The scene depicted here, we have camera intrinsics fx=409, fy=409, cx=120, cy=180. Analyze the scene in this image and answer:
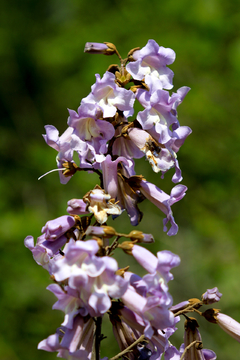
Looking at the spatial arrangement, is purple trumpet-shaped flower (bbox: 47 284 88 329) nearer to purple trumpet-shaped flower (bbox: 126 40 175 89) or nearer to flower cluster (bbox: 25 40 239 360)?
flower cluster (bbox: 25 40 239 360)

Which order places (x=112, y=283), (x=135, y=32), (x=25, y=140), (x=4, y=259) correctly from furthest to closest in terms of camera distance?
(x=25, y=140), (x=135, y=32), (x=4, y=259), (x=112, y=283)

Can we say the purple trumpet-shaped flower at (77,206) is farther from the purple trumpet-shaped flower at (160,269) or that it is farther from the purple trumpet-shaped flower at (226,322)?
the purple trumpet-shaped flower at (226,322)

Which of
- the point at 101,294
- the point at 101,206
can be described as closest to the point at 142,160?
the point at 101,206

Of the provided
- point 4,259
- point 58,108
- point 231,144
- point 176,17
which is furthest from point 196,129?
point 4,259

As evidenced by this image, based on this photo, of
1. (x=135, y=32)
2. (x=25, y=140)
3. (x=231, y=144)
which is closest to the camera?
(x=231, y=144)

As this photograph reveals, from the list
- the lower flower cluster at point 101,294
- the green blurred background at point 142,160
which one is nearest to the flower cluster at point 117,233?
the lower flower cluster at point 101,294

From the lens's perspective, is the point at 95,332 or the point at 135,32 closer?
the point at 95,332

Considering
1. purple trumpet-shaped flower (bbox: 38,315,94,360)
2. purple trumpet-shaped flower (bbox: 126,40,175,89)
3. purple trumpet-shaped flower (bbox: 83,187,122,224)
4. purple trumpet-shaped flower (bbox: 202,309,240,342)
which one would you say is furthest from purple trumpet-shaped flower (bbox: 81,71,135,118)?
purple trumpet-shaped flower (bbox: 202,309,240,342)

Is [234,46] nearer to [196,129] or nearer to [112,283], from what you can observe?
[196,129]
